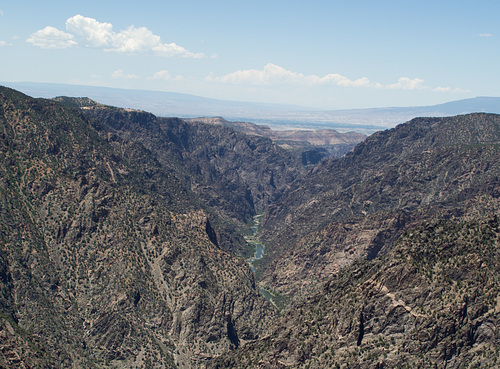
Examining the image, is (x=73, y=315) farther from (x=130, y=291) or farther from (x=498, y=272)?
(x=498, y=272)

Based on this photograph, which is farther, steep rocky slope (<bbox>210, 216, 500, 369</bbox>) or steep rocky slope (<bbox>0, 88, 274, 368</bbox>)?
steep rocky slope (<bbox>0, 88, 274, 368</bbox>)

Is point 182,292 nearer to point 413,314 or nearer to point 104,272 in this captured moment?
point 104,272

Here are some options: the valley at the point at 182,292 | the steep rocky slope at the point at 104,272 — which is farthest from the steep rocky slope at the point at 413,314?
the steep rocky slope at the point at 104,272

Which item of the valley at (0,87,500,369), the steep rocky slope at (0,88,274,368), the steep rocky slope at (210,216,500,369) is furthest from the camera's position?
the steep rocky slope at (0,88,274,368)

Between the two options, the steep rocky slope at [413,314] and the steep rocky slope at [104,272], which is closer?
the steep rocky slope at [413,314]

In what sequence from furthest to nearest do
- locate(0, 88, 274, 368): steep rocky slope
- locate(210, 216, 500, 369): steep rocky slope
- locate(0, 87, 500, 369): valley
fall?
locate(0, 88, 274, 368): steep rocky slope < locate(0, 87, 500, 369): valley < locate(210, 216, 500, 369): steep rocky slope

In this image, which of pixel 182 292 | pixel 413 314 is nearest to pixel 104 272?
pixel 182 292

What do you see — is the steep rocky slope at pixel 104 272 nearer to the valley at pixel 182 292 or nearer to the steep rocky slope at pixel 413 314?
the valley at pixel 182 292

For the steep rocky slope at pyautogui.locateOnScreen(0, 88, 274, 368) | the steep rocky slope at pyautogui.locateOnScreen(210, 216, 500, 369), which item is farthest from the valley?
the steep rocky slope at pyautogui.locateOnScreen(0, 88, 274, 368)

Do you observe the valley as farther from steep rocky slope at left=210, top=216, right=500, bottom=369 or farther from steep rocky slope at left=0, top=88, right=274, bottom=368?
steep rocky slope at left=0, top=88, right=274, bottom=368
